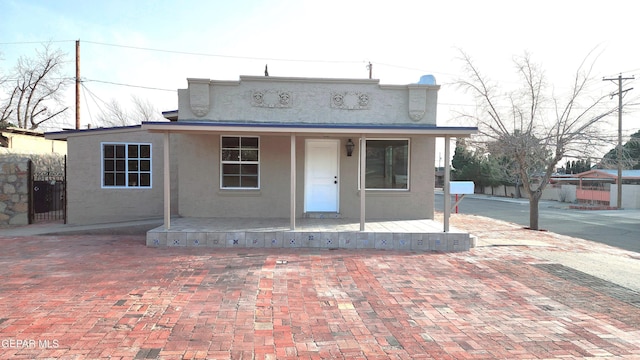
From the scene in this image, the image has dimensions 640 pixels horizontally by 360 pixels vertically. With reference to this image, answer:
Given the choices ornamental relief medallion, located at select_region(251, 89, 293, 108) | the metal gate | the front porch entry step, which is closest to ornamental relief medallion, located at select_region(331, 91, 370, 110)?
ornamental relief medallion, located at select_region(251, 89, 293, 108)

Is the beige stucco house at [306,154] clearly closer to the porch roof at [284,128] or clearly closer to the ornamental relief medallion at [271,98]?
the ornamental relief medallion at [271,98]

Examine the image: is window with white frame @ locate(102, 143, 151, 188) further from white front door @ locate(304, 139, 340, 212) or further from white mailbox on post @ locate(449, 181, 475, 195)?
white mailbox on post @ locate(449, 181, 475, 195)

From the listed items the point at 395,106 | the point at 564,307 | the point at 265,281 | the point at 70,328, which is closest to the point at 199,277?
the point at 265,281

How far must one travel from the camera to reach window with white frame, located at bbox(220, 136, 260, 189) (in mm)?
9922

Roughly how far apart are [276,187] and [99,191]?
515 centimetres

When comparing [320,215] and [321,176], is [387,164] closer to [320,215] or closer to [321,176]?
[321,176]

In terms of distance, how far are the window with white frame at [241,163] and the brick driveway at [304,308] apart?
3.16 metres

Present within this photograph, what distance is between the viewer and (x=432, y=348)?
3.58m

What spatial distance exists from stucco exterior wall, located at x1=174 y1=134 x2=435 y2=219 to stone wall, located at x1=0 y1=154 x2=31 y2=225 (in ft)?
16.7

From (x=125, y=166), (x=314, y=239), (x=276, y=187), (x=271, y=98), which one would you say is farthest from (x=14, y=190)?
(x=314, y=239)

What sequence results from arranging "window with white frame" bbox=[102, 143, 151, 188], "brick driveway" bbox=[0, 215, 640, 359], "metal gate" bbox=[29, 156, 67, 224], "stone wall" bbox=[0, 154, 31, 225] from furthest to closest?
"metal gate" bbox=[29, 156, 67, 224] → "stone wall" bbox=[0, 154, 31, 225] → "window with white frame" bbox=[102, 143, 151, 188] → "brick driveway" bbox=[0, 215, 640, 359]

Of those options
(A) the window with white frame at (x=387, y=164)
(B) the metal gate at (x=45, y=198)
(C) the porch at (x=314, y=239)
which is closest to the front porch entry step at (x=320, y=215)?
(A) the window with white frame at (x=387, y=164)

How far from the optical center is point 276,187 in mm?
10000

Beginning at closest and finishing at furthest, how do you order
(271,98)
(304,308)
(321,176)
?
(304,308) → (271,98) → (321,176)
